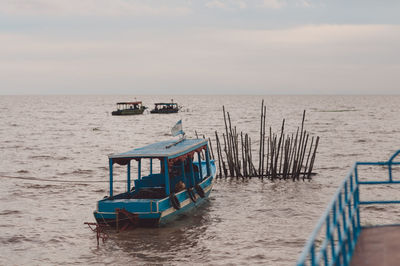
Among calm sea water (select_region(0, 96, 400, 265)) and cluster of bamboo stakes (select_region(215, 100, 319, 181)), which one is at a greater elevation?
cluster of bamboo stakes (select_region(215, 100, 319, 181))

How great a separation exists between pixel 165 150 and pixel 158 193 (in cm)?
135

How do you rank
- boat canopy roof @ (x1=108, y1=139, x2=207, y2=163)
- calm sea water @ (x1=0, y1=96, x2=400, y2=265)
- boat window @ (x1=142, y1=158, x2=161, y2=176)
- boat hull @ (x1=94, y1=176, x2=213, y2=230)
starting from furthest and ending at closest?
boat window @ (x1=142, y1=158, x2=161, y2=176) < boat canopy roof @ (x1=108, y1=139, x2=207, y2=163) < boat hull @ (x1=94, y1=176, x2=213, y2=230) < calm sea water @ (x1=0, y1=96, x2=400, y2=265)

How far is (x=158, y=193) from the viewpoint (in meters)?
14.8

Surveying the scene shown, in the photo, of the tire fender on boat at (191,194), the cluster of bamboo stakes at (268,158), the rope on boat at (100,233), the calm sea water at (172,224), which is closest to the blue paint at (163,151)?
the tire fender on boat at (191,194)

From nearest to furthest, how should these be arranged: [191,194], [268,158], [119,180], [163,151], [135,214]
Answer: [135,214] < [163,151] < [191,194] < [268,158] < [119,180]

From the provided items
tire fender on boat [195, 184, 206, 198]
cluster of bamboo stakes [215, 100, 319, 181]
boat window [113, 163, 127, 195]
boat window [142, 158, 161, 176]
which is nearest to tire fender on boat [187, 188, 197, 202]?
tire fender on boat [195, 184, 206, 198]

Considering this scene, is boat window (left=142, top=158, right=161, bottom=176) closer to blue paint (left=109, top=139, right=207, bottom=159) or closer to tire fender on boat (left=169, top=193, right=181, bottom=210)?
blue paint (left=109, top=139, right=207, bottom=159)

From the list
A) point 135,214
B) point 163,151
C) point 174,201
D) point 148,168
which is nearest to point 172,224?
point 174,201

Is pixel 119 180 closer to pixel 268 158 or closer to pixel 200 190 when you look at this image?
pixel 268 158

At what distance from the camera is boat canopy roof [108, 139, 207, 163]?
1395 centimetres

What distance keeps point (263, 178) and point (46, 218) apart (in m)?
9.93

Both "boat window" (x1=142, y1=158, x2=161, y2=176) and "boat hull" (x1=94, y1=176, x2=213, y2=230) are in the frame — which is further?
"boat window" (x1=142, y1=158, x2=161, y2=176)

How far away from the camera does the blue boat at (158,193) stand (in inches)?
533

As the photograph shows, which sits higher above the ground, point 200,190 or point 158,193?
point 158,193
